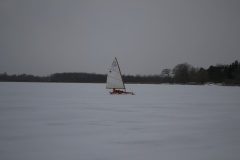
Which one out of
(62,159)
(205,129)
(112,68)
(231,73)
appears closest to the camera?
(62,159)

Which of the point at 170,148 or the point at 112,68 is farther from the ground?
the point at 112,68

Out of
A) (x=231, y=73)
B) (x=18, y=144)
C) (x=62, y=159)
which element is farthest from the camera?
(x=231, y=73)

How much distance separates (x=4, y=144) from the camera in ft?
28.5

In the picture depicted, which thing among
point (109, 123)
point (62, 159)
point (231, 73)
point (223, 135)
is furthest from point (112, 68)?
point (231, 73)

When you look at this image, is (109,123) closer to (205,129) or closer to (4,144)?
(205,129)

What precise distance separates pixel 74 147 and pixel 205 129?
584 centimetres

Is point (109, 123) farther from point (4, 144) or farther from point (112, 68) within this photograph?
point (112, 68)

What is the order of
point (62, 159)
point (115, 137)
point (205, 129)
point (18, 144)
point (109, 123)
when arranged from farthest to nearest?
point (109, 123)
point (205, 129)
point (115, 137)
point (18, 144)
point (62, 159)

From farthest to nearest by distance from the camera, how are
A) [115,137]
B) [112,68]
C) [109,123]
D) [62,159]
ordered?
[112,68] < [109,123] < [115,137] < [62,159]

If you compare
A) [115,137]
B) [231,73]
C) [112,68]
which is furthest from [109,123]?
[231,73]

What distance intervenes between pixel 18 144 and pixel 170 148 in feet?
14.6

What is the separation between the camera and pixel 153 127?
1241cm

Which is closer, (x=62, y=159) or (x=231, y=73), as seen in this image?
(x=62, y=159)

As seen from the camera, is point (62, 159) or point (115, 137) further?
point (115, 137)
